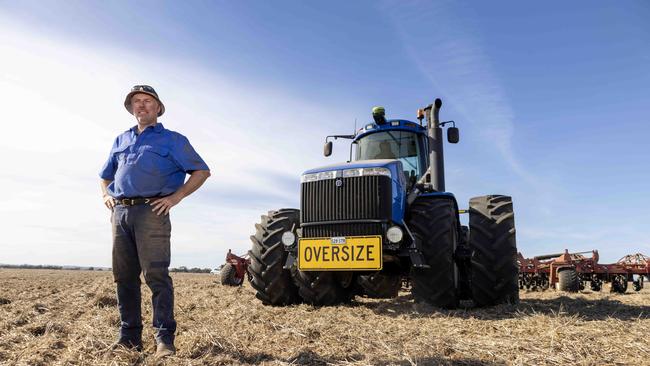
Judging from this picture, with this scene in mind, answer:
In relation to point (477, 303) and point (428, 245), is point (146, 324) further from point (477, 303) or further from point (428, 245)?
point (477, 303)

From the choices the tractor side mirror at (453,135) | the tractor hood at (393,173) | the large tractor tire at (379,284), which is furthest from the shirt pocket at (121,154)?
the tractor side mirror at (453,135)

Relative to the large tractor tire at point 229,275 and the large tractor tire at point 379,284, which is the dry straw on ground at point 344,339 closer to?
the large tractor tire at point 379,284

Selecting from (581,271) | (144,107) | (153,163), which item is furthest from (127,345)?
(581,271)

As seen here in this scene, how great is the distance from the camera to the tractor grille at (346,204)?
18.4 ft

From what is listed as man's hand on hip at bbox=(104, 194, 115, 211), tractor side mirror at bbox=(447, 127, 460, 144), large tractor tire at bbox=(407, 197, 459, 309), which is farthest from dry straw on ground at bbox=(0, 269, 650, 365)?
tractor side mirror at bbox=(447, 127, 460, 144)

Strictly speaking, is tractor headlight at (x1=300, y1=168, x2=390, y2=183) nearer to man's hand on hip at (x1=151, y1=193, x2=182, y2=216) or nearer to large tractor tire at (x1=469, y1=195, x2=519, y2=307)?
large tractor tire at (x1=469, y1=195, x2=519, y2=307)

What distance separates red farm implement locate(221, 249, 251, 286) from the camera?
12086 mm

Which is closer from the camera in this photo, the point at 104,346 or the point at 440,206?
the point at 104,346

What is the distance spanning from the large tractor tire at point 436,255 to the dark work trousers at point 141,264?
3.27 metres

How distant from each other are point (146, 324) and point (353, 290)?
335 cm

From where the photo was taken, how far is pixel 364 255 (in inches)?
211

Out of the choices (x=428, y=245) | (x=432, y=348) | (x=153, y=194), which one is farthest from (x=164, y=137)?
(x=428, y=245)

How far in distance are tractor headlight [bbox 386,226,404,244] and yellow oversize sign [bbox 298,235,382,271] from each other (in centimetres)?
16

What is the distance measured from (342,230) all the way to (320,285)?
3.20 feet
